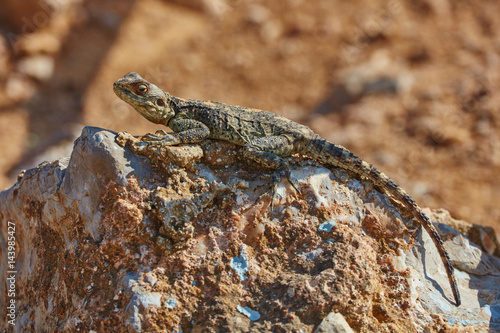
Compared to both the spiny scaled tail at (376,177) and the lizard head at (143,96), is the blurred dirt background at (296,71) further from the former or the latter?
the lizard head at (143,96)

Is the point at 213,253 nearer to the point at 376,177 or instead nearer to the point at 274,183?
the point at 274,183

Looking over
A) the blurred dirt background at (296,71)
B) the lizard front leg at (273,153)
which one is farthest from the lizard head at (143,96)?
the blurred dirt background at (296,71)

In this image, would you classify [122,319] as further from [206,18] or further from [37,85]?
[206,18]

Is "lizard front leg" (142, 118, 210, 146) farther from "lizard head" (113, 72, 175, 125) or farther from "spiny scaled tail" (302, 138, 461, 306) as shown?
"spiny scaled tail" (302, 138, 461, 306)

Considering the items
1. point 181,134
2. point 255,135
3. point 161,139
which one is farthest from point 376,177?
point 161,139

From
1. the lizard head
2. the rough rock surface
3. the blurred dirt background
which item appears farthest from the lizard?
the blurred dirt background

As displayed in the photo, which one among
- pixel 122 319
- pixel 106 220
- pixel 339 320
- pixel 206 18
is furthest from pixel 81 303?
pixel 206 18
